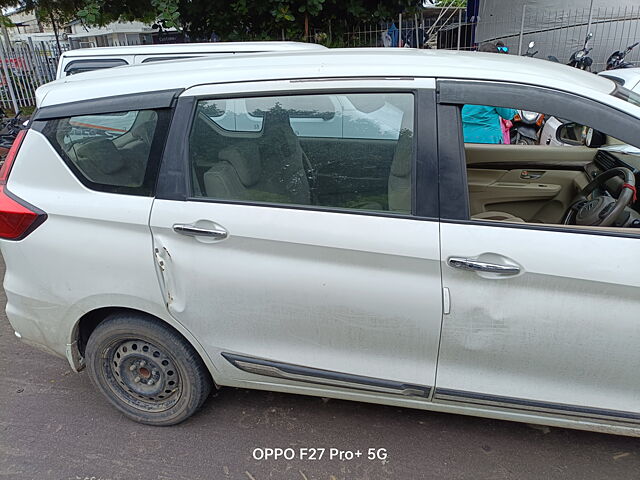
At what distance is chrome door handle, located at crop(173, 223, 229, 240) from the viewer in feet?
6.23

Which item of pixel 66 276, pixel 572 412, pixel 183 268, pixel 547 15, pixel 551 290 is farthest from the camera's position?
pixel 547 15

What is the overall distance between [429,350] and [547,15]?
10.9 metres

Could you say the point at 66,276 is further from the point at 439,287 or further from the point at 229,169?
the point at 439,287

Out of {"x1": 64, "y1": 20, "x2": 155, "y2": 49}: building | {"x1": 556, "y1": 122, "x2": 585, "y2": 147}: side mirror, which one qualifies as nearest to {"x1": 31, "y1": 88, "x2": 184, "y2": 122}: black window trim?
{"x1": 556, "y1": 122, "x2": 585, "y2": 147}: side mirror

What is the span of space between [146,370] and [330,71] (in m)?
1.72

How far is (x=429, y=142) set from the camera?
1768 mm

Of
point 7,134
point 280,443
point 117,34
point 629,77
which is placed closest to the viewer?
point 280,443

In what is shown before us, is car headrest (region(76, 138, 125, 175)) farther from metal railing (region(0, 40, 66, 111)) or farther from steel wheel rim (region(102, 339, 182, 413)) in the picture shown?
metal railing (region(0, 40, 66, 111))

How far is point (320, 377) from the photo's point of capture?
203cm

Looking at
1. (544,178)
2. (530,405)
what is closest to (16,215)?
(530,405)

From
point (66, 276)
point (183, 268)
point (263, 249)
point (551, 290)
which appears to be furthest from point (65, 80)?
point (551, 290)

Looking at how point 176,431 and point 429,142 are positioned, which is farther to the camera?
point 176,431

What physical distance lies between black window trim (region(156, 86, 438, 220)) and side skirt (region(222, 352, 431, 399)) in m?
0.73

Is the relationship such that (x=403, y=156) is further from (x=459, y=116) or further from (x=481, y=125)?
(x=481, y=125)
